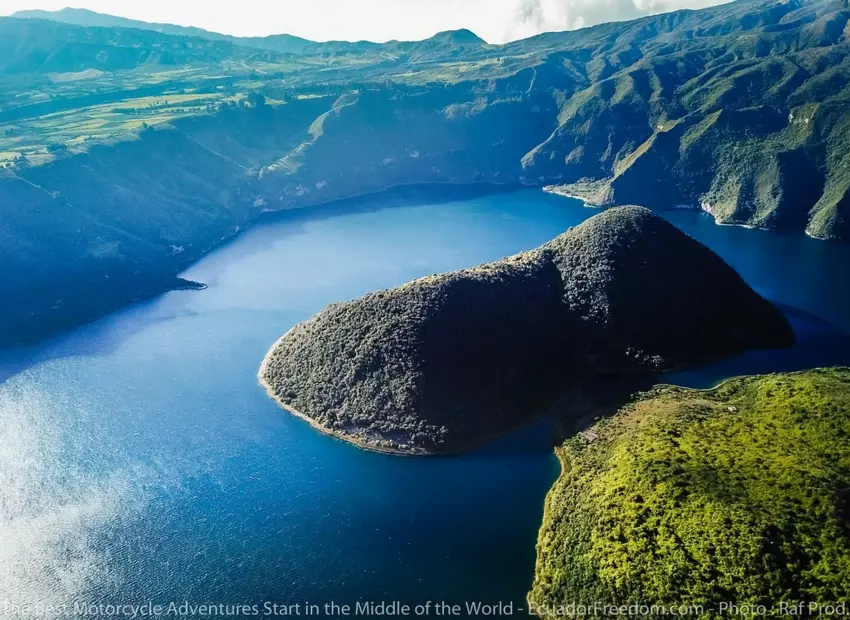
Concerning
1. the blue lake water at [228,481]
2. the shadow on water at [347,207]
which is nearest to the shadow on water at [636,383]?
the blue lake water at [228,481]

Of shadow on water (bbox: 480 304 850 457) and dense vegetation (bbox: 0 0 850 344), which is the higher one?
dense vegetation (bbox: 0 0 850 344)

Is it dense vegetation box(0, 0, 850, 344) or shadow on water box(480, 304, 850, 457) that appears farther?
dense vegetation box(0, 0, 850, 344)

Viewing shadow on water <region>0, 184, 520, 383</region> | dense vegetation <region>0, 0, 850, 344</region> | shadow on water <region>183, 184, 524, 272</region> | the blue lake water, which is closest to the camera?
the blue lake water

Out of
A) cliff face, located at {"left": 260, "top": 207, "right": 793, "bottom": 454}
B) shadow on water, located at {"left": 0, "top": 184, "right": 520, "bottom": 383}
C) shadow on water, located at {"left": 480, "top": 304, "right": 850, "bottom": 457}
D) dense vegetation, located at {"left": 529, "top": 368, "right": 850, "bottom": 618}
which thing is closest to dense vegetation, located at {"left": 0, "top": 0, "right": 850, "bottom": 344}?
shadow on water, located at {"left": 0, "top": 184, "right": 520, "bottom": 383}

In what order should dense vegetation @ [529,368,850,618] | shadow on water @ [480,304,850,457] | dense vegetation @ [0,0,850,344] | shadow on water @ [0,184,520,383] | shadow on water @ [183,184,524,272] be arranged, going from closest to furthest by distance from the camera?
dense vegetation @ [529,368,850,618], shadow on water @ [480,304,850,457], shadow on water @ [0,184,520,383], dense vegetation @ [0,0,850,344], shadow on water @ [183,184,524,272]

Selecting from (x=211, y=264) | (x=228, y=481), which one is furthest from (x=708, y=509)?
(x=211, y=264)

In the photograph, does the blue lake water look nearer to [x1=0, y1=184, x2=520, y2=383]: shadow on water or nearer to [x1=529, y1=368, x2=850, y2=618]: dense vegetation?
[x1=0, y1=184, x2=520, y2=383]: shadow on water

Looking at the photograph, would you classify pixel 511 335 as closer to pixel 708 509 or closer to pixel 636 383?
pixel 636 383

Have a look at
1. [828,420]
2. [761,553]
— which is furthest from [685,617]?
[828,420]
